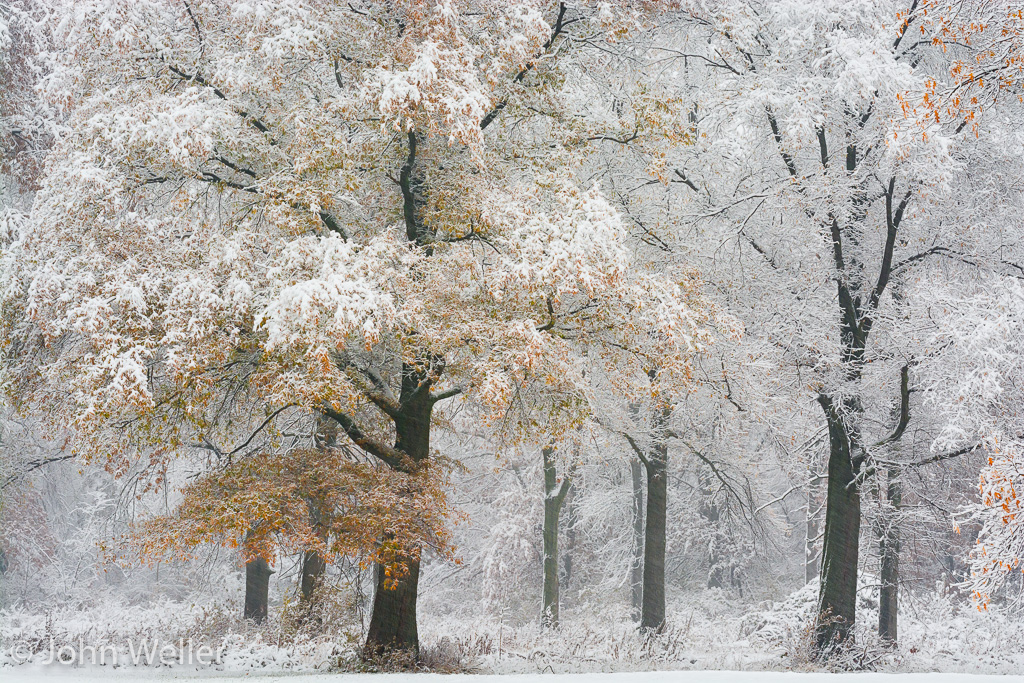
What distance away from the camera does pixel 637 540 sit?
2417 cm

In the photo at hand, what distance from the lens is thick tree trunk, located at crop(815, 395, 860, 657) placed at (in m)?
13.6

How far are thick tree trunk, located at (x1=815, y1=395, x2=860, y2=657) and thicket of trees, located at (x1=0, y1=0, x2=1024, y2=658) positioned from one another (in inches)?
2.2

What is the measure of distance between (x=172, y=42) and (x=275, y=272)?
14.0ft

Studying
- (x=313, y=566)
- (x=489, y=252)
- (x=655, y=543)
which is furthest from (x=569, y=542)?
(x=489, y=252)

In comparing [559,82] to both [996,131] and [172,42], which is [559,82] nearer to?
[172,42]

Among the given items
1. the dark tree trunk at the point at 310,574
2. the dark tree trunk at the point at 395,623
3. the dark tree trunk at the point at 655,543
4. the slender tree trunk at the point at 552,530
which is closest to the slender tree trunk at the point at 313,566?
the dark tree trunk at the point at 310,574

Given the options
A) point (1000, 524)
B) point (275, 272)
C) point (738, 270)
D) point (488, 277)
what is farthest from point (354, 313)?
point (738, 270)

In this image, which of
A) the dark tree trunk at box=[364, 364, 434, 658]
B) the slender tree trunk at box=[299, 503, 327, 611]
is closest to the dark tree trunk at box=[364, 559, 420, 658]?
the dark tree trunk at box=[364, 364, 434, 658]

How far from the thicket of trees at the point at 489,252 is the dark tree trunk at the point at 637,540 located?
252 inches

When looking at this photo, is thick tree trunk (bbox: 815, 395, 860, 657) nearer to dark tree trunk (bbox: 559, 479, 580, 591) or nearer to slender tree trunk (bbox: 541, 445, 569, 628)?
slender tree trunk (bbox: 541, 445, 569, 628)

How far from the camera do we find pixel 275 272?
29.4 feet

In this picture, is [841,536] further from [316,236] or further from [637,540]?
[637,540]

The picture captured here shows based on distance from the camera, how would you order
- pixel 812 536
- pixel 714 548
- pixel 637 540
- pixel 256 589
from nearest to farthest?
pixel 256 589, pixel 637 540, pixel 812 536, pixel 714 548

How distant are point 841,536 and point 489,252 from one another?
752cm
